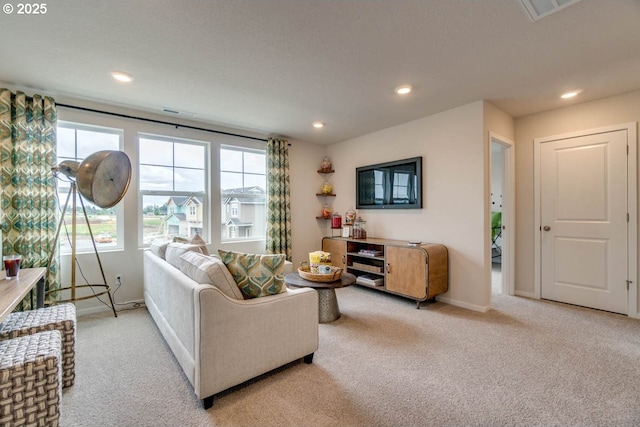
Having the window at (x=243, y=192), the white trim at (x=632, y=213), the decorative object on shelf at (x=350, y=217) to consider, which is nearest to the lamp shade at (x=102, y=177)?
the window at (x=243, y=192)

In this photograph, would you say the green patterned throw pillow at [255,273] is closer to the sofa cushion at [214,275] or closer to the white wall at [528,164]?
the sofa cushion at [214,275]

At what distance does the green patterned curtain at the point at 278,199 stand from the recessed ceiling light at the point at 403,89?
2.09 m

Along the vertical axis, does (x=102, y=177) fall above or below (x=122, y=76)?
below

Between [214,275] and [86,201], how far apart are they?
2.46m

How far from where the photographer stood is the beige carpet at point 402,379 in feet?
4.99

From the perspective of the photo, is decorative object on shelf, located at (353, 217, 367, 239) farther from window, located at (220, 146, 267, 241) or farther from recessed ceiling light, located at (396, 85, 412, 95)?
recessed ceiling light, located at (396, 85, 412, 95)

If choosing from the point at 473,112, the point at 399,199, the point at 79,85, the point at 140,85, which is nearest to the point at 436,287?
the point at 399,199

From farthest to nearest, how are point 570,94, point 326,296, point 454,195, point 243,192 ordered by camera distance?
point 243,192
point 454,195
point 570,94
point 326,296

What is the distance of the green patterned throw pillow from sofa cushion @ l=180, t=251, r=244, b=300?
5 cm

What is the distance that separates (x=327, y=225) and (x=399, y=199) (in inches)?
63.6

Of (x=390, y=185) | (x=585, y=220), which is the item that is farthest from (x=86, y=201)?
(x=585, y=220)

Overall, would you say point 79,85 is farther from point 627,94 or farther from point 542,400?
point 627,94

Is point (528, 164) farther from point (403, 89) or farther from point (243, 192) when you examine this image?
point (243, 192)

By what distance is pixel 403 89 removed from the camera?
277cm
